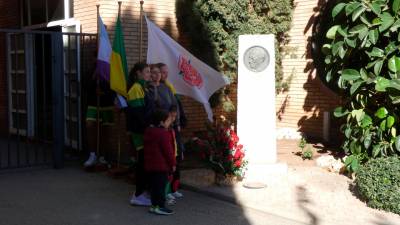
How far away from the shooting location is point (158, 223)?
222 inches

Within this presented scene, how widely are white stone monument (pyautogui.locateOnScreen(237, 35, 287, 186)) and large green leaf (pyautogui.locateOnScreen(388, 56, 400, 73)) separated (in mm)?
1814

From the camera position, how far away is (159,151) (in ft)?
18.9

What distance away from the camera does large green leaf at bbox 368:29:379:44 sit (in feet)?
22.5

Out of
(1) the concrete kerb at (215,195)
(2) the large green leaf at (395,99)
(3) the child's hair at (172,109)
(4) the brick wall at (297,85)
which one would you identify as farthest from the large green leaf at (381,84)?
(4) the brick wall at (297,85)

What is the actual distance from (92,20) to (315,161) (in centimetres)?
457

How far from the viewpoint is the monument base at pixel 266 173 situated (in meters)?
7.56

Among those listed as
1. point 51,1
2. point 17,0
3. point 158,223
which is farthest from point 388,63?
point 17,0

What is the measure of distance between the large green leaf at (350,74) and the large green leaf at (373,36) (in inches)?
20.8

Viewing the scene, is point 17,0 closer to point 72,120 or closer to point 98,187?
point 72,120

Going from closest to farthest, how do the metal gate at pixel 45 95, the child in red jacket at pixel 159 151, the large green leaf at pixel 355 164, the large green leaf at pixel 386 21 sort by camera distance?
the child in red jacket at pixel 159 151 → the large green leaf at pixel 386 21 → the large green leaf at pixel 355 164 → the metal gate at pixel 45 95

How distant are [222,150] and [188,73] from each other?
1.38 m

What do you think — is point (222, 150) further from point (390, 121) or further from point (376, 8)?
point (376, 8)

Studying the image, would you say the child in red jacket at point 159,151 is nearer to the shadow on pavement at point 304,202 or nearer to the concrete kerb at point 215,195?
the concrete kerb at point 215,195

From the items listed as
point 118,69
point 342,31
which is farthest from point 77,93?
point 342,31
